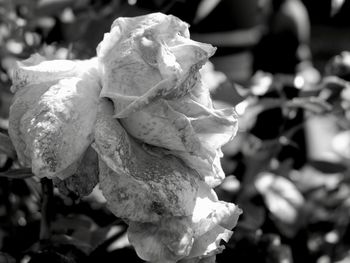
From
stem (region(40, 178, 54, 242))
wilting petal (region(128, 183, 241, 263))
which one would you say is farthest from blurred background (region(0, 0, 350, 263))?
wilting petal (region(128, 183, 241, 263))

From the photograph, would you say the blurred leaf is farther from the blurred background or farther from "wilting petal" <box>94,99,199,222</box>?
"wilting petal" <box>94,99,199,222</box>

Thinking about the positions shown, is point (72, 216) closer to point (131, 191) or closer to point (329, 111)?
point (131, 191)

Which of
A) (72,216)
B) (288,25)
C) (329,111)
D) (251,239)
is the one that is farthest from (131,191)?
(288,25)

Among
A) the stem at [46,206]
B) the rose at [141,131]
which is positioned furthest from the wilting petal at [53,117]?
the stem at [46,206]

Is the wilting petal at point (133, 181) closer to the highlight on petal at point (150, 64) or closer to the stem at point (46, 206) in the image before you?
the highlight on petal at point (150, 64)

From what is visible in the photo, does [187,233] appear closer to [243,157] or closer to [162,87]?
[162,87]

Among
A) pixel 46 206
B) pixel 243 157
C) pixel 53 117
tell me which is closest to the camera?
pixel 53 117

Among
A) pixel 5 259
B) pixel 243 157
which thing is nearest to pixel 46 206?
pixel 5 259

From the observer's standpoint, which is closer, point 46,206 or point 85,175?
point 85,175
